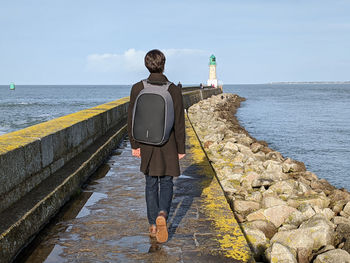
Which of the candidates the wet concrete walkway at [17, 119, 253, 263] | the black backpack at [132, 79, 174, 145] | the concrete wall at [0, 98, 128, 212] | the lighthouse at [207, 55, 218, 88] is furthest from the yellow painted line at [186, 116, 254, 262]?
the lighthouse at [207, 55, 218, 88]

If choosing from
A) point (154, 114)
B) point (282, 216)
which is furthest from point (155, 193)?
point (282, 216)

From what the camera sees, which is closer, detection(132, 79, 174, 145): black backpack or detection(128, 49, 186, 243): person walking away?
detection(132, 79, 174, 145): black backpack

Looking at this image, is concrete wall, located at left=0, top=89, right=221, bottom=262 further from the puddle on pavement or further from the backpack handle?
the backpack handle

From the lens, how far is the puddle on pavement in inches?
121

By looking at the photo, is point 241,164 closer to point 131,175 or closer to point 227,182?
point 227,182

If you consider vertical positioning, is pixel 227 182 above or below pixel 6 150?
below

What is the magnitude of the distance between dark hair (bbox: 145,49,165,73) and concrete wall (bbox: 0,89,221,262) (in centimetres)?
134

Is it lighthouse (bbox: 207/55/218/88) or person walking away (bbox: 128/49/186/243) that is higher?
lighthouse (bbox: 207/55/218/88)

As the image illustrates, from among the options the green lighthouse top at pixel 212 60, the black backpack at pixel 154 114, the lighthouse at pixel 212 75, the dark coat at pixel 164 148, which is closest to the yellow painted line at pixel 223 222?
the dark coat at pixel 164 148

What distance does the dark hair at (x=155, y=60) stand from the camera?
3197mm

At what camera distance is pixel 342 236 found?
14.0 feet

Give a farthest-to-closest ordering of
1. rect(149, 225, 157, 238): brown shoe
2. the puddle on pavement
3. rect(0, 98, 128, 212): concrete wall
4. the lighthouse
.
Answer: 1. the lighthouse
2. rect(149, 225, 157, 238): brown shoe
3. rect(0, 98, 128, 212): concrete wall
4. the puddle on pavement

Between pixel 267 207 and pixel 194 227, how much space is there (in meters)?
1.63

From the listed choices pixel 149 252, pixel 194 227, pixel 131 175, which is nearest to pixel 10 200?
pixel 149 252
